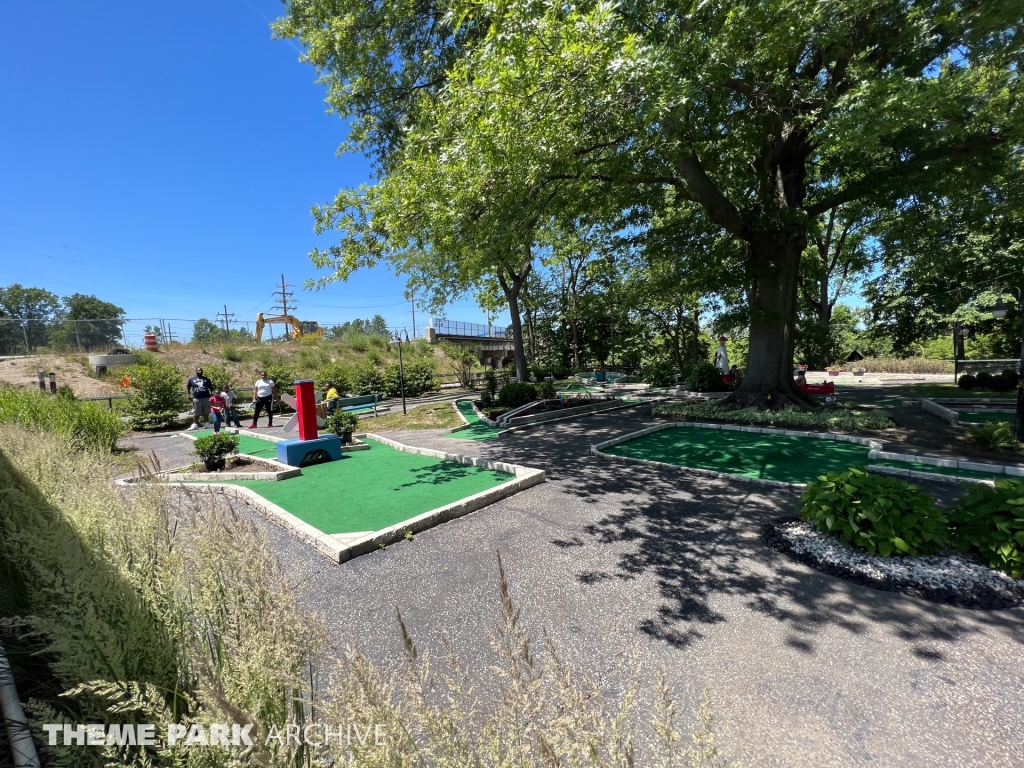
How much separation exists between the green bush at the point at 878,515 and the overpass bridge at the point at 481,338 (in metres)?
31.8

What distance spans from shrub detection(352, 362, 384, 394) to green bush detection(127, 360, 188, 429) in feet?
25.5

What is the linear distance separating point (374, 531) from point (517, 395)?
9510 millimetres

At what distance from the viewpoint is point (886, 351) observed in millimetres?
29531

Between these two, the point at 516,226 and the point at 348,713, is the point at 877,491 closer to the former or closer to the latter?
the point at 348,713

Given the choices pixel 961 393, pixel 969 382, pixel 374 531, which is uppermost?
pixel 969 382

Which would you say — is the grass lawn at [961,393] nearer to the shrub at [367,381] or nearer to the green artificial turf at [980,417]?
the green artificial turf at [980,417]

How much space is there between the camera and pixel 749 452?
7.53m

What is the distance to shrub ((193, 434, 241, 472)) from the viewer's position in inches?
288

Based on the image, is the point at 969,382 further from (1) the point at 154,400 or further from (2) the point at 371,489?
(1) the point at 154,400

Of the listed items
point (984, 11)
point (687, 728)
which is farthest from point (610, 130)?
point (687, 728)

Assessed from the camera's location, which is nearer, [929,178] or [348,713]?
[348,713]

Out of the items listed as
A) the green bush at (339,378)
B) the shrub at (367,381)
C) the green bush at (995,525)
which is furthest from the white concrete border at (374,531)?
the shrub at (367,381)

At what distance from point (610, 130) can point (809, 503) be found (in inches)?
242

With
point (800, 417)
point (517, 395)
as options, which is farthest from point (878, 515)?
point (517, 395)
